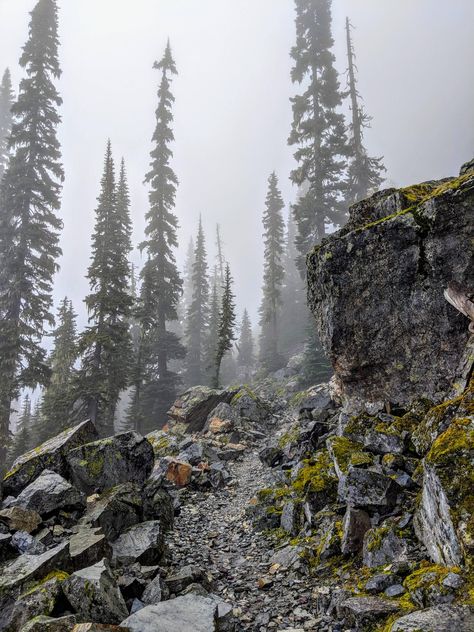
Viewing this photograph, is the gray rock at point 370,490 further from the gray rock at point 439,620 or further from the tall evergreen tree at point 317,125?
the tall evergreen tree at point 317,125

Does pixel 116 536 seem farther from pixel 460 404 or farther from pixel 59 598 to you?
pixel 460 404

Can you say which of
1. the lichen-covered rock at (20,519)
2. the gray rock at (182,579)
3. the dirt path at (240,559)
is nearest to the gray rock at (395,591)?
the dirt path at (240,559)

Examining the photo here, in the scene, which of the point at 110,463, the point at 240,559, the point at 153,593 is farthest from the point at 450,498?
the point at 110,463

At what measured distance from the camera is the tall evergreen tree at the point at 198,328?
4784cm

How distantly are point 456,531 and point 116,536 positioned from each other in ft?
22.6

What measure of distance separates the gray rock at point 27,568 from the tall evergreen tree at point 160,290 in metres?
23.5

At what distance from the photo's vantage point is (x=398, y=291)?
9.73 meters

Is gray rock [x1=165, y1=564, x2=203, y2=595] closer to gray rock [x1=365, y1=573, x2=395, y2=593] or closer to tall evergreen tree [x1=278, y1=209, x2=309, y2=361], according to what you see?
gray rock [x1=365, y1=573, x2=395, y2=593]

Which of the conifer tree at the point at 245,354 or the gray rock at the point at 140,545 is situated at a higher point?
the conifer tree at the point at 245,354

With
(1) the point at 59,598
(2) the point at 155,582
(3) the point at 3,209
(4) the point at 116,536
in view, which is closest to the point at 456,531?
(2) the point at 155,582

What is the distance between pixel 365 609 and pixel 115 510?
5.89m

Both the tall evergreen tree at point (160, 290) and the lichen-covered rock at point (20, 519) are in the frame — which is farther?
the tall evergreen tree at point (160, 290)

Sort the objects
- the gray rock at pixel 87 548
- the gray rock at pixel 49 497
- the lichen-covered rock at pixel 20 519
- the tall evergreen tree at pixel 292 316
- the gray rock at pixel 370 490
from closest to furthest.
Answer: the gray rock at pixel 87 548 → the gray rock at pixel 370 490 → the lichen-covered rock at pixel 20 519 → the gray rock at pixel 49 497 → the tall evergreen tree at pixel 292 316

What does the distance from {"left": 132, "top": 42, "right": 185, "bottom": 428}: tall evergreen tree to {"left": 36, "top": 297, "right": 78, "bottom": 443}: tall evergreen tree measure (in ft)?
19.8
